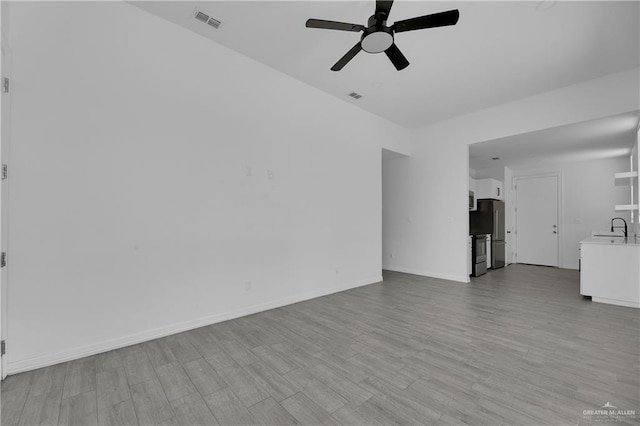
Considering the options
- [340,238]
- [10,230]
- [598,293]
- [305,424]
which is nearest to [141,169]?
[10,230]

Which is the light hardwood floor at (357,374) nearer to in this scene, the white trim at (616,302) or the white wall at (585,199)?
the white trim at (616,302)

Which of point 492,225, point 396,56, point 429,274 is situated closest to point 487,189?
point 492,225

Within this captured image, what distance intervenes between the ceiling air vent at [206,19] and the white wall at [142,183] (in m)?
0.27

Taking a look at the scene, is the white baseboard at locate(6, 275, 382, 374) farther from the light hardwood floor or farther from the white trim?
the white trim

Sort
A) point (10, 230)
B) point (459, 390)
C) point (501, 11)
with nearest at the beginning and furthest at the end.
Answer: point (459, 390), point (10, 230), point (501, 11)

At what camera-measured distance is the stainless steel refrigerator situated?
6.64 m

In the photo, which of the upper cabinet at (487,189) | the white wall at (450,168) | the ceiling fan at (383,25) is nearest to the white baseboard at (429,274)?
the white wall at (450,168)

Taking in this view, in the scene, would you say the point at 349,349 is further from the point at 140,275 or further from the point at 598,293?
the point at 598,293

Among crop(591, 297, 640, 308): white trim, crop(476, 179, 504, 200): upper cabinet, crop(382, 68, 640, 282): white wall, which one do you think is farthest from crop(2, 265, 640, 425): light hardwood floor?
crop(476, 179, 504, 200): upper cabinet

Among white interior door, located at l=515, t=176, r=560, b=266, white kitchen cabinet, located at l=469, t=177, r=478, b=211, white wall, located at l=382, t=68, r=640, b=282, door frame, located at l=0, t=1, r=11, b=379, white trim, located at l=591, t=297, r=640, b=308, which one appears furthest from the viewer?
white interior door, located at l=515, t=176, r=560, b=266

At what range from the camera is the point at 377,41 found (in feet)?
8.25

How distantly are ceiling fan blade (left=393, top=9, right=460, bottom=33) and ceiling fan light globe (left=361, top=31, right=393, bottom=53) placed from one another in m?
0.11

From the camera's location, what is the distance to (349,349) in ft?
8.26

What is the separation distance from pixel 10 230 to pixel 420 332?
3697 millimetres
